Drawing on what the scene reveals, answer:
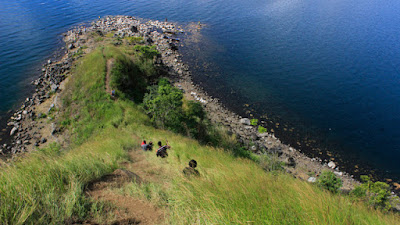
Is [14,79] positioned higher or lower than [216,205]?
lower

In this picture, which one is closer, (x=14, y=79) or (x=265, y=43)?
(x=14, y=79)

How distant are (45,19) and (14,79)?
3646cm

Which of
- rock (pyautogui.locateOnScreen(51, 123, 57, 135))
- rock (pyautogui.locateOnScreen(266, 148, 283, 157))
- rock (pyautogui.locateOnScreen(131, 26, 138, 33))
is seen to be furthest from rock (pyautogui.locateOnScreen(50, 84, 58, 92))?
rock (pyautogui.locateOnScreen(266, 148, 283, 157))

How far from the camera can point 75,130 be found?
1908 cm

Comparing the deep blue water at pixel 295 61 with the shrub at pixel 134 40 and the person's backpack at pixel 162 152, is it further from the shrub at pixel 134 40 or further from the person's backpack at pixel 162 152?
the person's backpack at pixel 162 152

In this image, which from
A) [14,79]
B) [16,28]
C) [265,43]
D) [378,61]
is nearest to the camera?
[14,79]

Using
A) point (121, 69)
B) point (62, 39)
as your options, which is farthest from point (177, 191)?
point (62, 39)

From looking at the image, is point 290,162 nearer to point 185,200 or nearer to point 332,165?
point 332,165

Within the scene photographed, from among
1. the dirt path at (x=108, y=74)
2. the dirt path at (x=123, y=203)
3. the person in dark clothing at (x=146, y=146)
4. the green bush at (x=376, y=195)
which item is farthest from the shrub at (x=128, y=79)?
the green bush at (x=376, y=195)

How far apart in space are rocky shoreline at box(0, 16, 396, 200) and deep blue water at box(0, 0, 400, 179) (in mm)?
2099

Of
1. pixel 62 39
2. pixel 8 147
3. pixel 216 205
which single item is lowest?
pixel 8 147

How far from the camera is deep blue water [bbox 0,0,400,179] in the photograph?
949 inches

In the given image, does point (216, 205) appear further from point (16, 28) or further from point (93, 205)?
point (16, 28)

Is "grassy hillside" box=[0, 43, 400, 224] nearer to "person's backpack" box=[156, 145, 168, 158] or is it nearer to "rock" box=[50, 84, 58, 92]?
"person's backpack" box=[156, 145, 168, 158]
